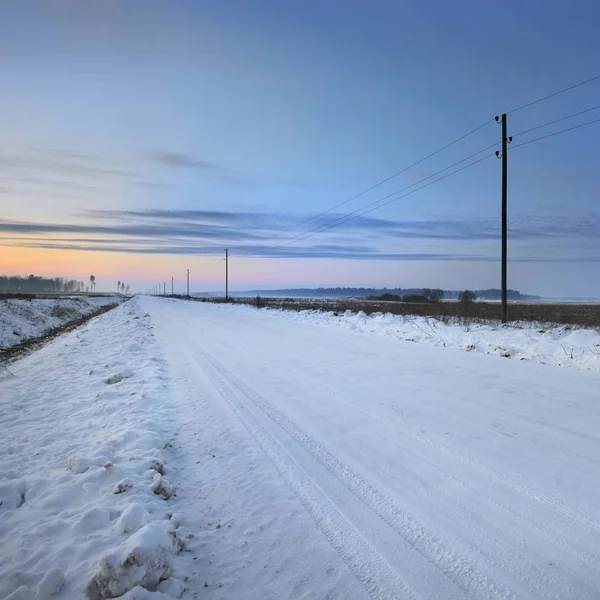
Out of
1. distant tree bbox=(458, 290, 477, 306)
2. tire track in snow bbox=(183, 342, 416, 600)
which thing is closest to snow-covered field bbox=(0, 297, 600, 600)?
tire track in snow bbox=(183, 342, 416, 600)

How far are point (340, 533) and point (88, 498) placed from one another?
2442 mm

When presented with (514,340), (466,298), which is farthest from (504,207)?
(466,298)

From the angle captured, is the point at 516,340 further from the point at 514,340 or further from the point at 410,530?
the point at 410,530

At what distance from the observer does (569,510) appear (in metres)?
3.40

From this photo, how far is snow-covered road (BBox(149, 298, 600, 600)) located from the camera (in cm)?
274

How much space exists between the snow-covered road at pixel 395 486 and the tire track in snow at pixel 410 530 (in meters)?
0.01

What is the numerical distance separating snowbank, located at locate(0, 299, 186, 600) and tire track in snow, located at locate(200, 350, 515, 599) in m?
1.66

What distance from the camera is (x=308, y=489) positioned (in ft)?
12.8

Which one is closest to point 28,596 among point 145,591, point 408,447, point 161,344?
point 145,591

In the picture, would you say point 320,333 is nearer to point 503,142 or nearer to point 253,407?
point 253,407

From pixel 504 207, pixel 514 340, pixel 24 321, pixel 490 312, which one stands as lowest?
pixel 24 321

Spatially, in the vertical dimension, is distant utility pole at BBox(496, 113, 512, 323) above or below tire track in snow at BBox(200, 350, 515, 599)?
above

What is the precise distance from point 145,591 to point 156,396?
506cm

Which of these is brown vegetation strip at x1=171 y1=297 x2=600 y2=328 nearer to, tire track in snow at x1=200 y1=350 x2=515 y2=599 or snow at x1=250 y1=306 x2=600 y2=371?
snow at x1=250 y1=306 x2=600 y2=371
